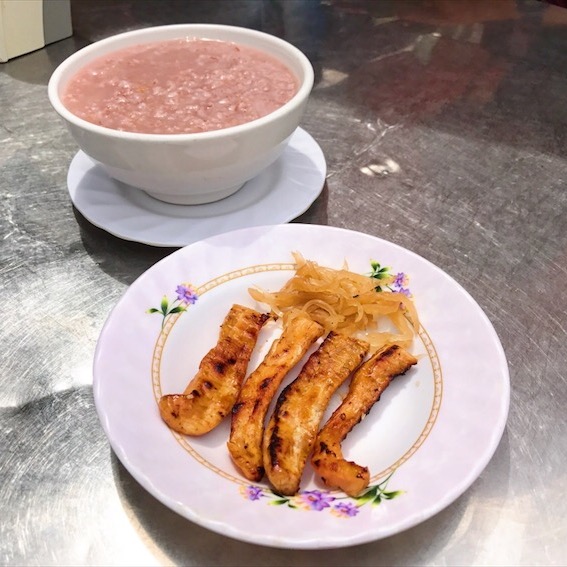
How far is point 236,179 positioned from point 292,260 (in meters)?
0.20

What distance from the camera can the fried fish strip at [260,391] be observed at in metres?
0.80

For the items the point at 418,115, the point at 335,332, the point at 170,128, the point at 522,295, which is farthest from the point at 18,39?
the point at 522,295

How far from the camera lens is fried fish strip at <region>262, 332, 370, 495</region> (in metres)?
0.78

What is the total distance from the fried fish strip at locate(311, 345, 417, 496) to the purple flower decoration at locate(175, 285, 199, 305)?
28 centimetres

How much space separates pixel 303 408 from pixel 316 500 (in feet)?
0.43

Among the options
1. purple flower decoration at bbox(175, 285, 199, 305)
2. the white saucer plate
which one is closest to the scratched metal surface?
the white saucer plate

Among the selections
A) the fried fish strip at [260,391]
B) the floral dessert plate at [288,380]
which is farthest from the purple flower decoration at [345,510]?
the fried fish strip at [260,391]

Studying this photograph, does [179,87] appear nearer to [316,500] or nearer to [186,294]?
[186,294]

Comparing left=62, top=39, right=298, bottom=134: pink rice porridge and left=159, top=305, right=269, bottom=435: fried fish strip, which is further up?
left=62, top=39, right=298, bottom=134: pink rice porridge

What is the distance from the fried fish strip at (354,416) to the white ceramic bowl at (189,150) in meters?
0.42

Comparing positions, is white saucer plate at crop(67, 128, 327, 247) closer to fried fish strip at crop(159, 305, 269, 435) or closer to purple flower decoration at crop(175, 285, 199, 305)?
purple flower decoration at crop(175, 285, 199, 305)

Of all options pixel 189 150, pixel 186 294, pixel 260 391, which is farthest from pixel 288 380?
pixel 189 150

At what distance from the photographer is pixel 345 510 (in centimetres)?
73

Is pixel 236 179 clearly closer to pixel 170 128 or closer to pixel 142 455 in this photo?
pixel 170 128
